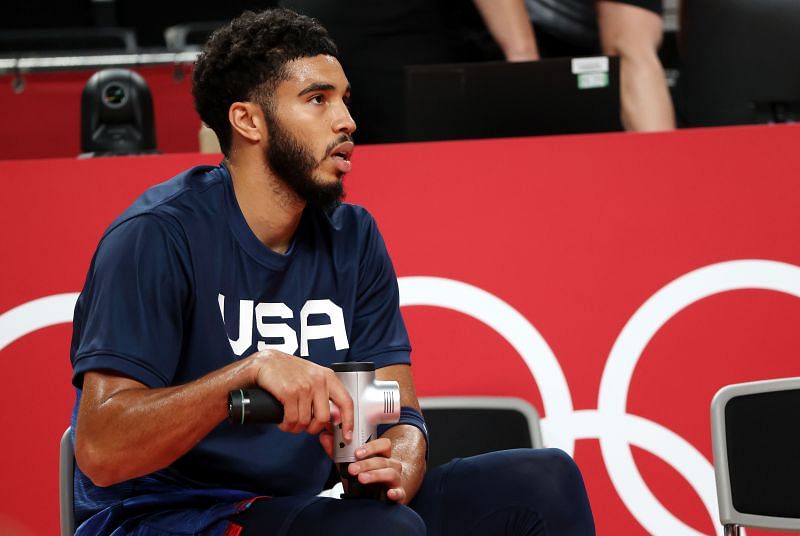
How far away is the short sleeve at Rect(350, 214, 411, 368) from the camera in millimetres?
2049

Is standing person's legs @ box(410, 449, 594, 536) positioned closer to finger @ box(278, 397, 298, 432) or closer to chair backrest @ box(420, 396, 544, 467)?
finger @ box(278, 397, 298, 432)

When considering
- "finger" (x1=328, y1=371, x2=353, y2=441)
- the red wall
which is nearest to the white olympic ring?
the red wall

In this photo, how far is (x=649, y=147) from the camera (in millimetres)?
2568

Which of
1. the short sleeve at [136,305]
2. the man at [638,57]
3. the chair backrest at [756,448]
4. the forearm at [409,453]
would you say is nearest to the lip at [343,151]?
the short sleeve at [136,305]

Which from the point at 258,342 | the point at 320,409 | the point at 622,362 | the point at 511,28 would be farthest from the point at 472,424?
the point at 511,28

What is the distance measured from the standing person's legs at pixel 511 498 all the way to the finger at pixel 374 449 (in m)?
0.18

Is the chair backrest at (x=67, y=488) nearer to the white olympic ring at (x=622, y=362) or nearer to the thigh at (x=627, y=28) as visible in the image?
the white olympic ring at (x=622, y=362)

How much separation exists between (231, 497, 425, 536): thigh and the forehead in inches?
28.5

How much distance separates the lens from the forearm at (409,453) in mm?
1829

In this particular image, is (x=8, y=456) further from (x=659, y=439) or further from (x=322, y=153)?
(x=659, y=439)

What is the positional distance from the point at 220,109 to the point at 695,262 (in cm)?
116

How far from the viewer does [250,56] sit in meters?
1.97

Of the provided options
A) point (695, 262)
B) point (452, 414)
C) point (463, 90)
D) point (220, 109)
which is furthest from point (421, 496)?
point (463, 90)

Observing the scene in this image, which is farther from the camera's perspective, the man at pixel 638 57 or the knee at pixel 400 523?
the man at pixel 638 57
